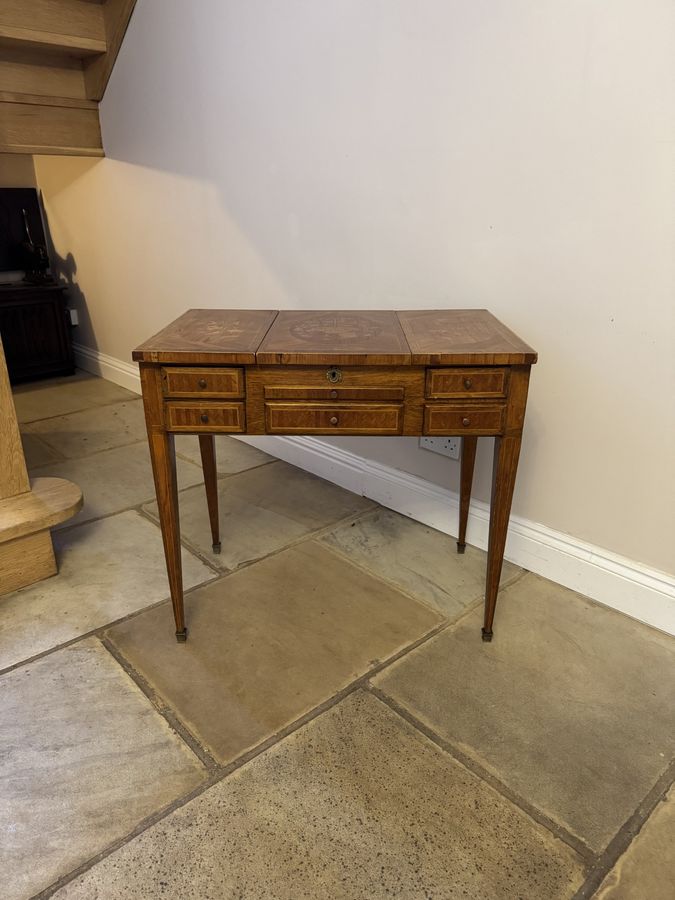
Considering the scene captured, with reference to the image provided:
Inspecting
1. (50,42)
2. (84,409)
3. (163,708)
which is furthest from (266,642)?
(50,42)

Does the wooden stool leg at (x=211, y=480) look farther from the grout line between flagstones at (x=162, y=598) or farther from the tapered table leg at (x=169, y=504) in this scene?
the tapered table leg at (x=169, y=504)

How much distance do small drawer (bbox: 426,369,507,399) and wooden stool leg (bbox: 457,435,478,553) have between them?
0.38 m

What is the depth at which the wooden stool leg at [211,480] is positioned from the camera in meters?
1.67

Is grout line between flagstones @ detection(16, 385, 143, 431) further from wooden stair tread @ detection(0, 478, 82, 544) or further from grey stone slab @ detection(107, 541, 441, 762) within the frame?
grey stone slab @ detection(107, 541, 441, 762)

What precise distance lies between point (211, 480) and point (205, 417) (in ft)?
1.88

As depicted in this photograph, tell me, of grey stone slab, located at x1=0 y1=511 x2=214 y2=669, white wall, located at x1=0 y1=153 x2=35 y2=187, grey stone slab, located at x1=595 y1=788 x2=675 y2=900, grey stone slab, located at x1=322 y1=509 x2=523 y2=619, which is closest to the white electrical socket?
grey stone slab, located at x1=322 y1=509 x2=523 y2=619

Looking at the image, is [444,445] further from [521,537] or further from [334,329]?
[334,329]

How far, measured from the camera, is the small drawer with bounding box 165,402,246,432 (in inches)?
47.5

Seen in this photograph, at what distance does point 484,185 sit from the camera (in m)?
1.55

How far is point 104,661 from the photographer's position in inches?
53.7

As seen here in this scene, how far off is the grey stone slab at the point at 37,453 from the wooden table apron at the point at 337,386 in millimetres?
1412

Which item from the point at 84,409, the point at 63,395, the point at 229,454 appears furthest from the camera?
the point at 63,395

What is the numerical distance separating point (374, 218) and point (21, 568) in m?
1.45

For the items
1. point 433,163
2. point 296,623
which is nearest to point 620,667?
point 296,623
